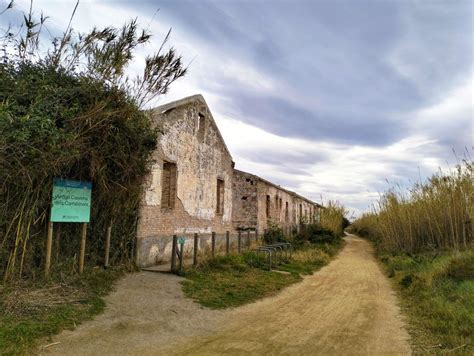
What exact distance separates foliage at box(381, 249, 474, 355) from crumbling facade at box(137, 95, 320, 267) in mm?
6235

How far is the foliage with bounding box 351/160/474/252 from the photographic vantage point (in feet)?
37.9

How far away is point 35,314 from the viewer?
511 centimetres

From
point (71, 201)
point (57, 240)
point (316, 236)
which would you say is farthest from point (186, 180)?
point (316, 236)

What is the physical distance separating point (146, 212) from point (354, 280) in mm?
5830

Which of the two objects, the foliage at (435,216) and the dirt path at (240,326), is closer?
the dirt path at (240,326)

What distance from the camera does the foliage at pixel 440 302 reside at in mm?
4938

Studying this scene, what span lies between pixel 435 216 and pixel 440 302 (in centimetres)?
676

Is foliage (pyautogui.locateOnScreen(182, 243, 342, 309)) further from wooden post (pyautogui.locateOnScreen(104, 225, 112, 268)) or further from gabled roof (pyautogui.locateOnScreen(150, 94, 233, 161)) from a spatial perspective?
gabled roof (pyautogui.locateOnScreen(150, 94, 233, 161))

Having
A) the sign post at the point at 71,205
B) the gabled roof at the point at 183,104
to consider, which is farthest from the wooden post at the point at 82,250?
the gabled roof at the point at 183,104

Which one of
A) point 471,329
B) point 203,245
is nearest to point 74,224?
point 203,245

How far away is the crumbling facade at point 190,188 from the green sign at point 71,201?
2309mm

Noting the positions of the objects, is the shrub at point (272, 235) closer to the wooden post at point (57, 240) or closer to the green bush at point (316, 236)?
the green bush at point (316, 236)

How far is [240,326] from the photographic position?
5.56 metres

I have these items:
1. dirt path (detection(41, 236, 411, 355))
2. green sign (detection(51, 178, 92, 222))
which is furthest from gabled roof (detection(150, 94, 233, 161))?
dirt path (detection(41, 236, 411, 355))
